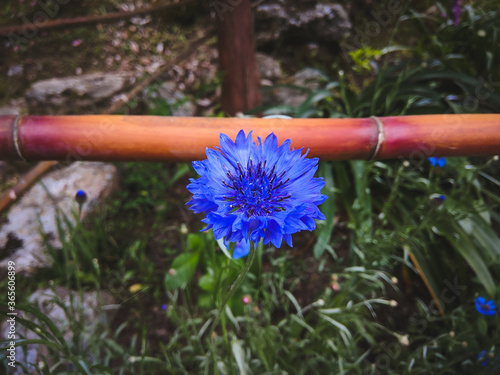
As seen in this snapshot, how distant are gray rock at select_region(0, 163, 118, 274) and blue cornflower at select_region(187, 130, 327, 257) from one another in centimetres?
97

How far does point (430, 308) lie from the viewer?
1232 millimetres

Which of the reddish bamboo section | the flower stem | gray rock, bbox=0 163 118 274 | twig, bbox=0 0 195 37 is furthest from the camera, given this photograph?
twig, bbox=0 0 195 37

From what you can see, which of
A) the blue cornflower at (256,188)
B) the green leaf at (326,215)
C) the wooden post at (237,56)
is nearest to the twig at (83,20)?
the wooden post at (237,56)

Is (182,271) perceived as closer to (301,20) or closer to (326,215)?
(326,215)

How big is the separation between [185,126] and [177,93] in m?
1.43

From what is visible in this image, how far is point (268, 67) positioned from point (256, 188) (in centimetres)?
175

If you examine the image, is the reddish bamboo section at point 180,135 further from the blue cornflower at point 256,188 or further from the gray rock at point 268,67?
the gray rock at point 268,67

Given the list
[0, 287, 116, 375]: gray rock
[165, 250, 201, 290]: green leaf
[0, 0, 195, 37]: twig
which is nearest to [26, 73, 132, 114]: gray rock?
[0, 0, 195, 37]: twig

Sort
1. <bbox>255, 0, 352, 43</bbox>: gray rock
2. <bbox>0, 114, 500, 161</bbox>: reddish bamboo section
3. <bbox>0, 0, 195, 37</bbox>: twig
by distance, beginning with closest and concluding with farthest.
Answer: <bbox>0, 114, 500, 161</bbox>: reddish bamboo section, <bbox>0, 0, 195, 37</bbox>: twig, <bbox>255, 0, 352, 43</bbox>: gray rock

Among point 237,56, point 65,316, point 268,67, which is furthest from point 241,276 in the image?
point 268,67

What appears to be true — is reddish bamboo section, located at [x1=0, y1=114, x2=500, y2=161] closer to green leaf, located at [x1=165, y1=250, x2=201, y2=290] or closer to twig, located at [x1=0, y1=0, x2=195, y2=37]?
green leaf, located at [x1=165, y1=250, x2=201, y2=290]

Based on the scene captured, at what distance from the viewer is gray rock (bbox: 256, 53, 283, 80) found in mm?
2027

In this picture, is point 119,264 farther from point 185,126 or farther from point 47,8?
point 47,8

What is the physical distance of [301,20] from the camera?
198cm
